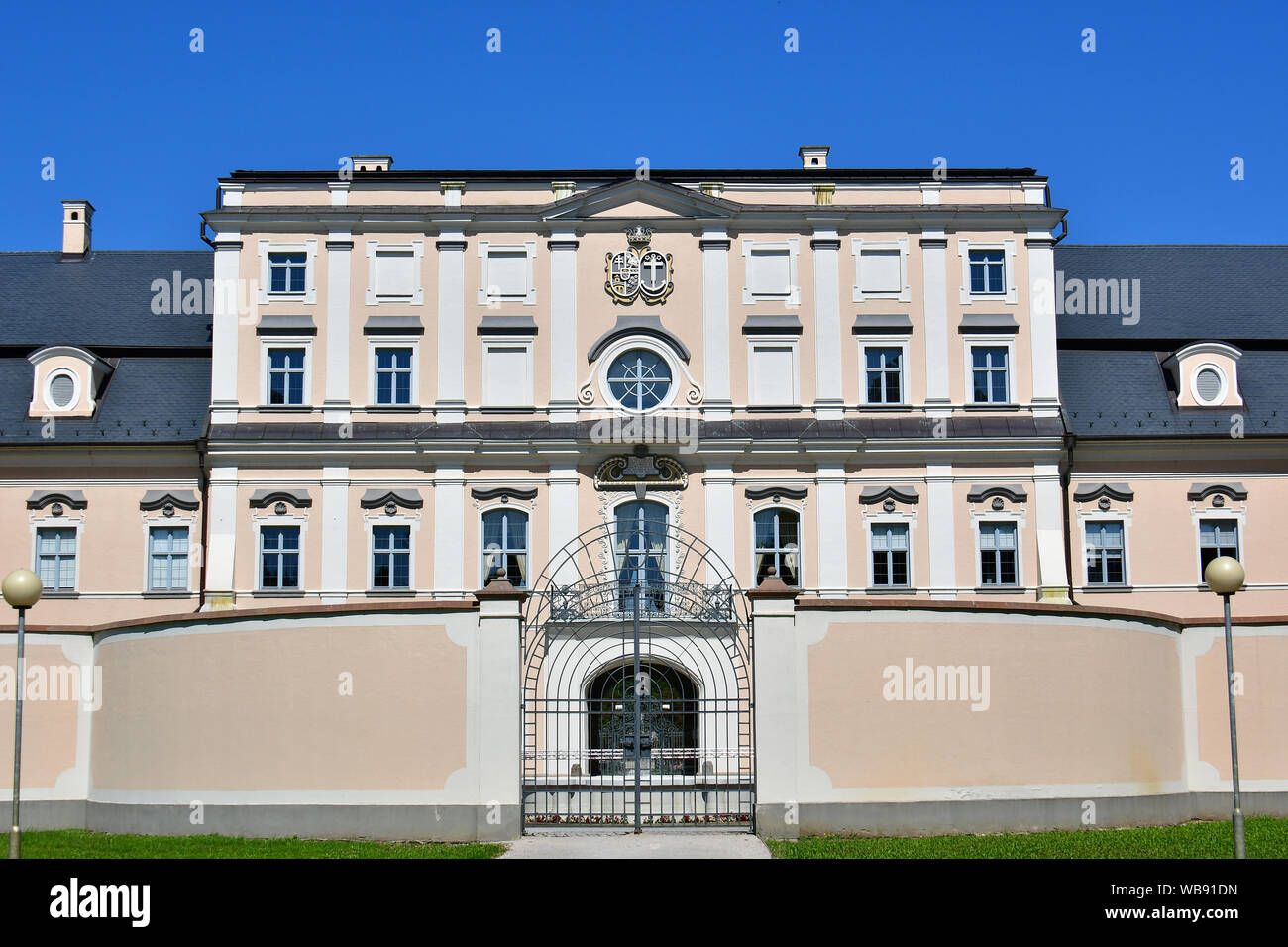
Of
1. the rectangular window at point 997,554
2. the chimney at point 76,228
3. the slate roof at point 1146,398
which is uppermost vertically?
the chimney at point 76,228

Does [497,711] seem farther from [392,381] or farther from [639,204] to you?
[639,204]

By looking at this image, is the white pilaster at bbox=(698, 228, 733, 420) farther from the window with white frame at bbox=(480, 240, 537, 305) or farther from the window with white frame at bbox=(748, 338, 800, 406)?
the window with white frame at bbox=(480, 240, 537, 305)

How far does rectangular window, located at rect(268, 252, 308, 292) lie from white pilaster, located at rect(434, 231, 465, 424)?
3272 mm

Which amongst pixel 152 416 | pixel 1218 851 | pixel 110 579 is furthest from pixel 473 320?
pixel 1218 851

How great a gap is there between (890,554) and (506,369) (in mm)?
9797

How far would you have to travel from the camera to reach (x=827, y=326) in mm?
32844

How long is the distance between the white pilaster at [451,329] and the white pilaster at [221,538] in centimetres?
500

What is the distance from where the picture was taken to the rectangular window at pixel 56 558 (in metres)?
32.3

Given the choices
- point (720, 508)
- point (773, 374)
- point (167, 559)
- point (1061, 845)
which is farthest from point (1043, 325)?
point (167, 559)

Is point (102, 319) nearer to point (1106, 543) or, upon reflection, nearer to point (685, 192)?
point (685, 192)

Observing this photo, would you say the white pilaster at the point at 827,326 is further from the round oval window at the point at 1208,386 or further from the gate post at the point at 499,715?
the gate post at the point at 499,715

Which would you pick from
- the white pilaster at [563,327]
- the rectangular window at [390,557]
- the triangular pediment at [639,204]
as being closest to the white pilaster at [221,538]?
the rectangular window at [390,557]

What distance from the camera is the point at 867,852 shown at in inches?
663

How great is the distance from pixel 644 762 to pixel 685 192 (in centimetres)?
1396
